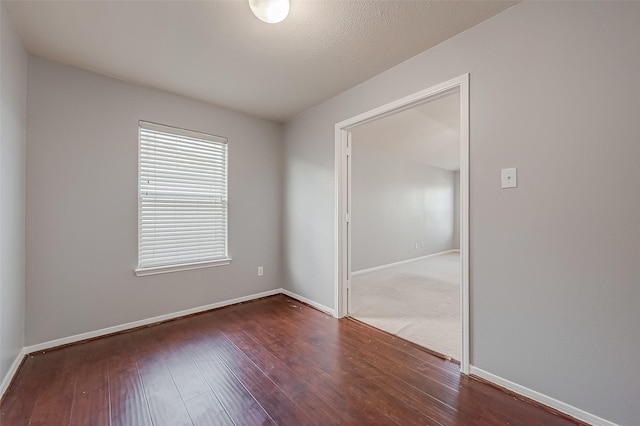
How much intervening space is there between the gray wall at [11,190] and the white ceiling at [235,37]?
0.78ft

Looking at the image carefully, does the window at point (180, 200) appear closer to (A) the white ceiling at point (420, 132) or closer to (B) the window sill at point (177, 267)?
(B) the window sill at point (177, 267)

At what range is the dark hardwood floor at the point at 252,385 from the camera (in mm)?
1446

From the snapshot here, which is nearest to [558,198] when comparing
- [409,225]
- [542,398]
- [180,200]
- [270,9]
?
[542,398]

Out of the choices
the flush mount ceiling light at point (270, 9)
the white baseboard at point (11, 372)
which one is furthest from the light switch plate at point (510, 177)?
the white baseboard at point (11, 372)

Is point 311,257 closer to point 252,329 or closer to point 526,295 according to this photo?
point 252,329

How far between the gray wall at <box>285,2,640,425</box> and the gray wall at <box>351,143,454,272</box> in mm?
3052

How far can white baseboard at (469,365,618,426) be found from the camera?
1373 mm

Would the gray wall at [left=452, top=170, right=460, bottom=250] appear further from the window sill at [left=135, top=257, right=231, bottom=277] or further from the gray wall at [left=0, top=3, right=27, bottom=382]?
the gray wall at [left=0, top=3, right=27, bottom=382]

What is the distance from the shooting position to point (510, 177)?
167cm

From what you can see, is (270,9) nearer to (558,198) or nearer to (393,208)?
(558,198)

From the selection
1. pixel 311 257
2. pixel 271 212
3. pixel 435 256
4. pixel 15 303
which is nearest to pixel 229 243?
pixel 271 212

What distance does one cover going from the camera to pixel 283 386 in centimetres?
171

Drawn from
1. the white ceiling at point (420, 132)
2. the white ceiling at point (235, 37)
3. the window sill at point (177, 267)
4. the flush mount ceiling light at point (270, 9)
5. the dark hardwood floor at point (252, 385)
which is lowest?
the dark hardwood floor at point (252, 385)

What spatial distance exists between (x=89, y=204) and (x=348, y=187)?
8.25 ft
